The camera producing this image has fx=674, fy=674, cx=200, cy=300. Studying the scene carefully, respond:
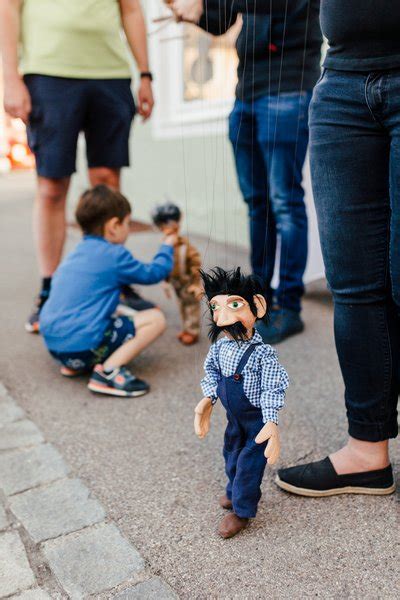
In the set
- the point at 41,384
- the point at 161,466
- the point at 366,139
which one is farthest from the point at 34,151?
the point at 366,139

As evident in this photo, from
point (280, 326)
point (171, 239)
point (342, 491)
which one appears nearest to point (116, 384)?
point (171, 239)

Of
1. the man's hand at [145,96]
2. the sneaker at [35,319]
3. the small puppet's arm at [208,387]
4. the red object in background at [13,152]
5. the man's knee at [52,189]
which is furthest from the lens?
the red object in background at [13,152]

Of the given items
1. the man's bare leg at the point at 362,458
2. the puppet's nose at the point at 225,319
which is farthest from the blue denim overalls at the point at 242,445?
the man's bare leg at the point at 362,458

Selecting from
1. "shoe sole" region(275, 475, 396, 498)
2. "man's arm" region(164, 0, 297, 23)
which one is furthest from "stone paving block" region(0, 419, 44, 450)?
"man's arm" region(164, 0, 297, 23)

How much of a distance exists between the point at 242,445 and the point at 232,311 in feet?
1.43

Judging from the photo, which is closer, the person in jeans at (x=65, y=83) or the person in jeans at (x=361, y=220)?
the person in jeans at (x=361, y=220)

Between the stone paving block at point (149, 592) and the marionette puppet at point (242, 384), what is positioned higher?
the marionette puppet at point (242, 384)

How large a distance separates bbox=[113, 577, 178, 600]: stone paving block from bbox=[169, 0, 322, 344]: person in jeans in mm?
1514

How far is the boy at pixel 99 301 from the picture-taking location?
3.08m

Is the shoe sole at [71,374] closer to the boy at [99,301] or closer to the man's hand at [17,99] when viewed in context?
the boy at [99,301]

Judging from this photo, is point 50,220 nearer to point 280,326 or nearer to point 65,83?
point 65,83

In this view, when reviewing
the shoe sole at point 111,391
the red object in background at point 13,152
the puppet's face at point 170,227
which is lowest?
the red object in background at point 13,152

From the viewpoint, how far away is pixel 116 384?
305cm

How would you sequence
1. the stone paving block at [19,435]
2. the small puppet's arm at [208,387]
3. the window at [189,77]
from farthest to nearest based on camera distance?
the window at [189,77], the stone paving block at [19,435], the small puppet's arm at [208,387]
